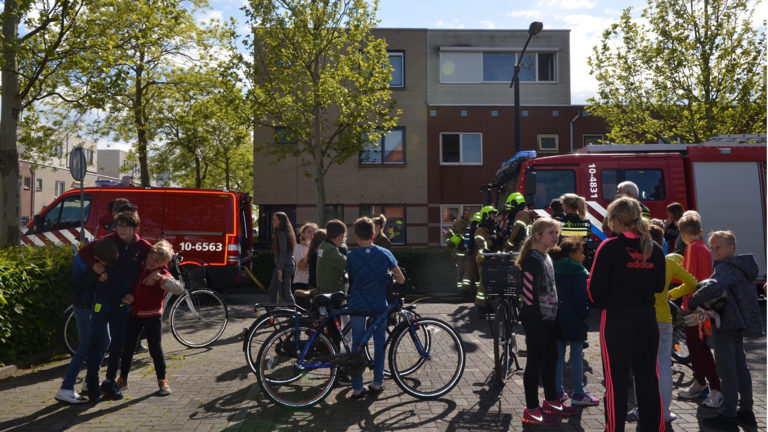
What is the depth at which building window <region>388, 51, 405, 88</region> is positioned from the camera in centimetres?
2312

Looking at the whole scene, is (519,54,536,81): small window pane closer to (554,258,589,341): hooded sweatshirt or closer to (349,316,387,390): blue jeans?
(554,258,589,341): hooded sweatshirt

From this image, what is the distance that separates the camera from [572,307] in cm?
521

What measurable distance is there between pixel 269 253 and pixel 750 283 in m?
11.8

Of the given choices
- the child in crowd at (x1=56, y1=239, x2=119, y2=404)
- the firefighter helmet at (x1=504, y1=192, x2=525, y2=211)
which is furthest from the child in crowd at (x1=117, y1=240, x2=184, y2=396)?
the firefighter helmet at (x1=504, y1=192, x2=525, y2=211)

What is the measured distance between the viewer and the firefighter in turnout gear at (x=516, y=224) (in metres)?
8.95

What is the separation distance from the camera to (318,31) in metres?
16.5

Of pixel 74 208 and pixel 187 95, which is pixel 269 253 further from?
pixel 187 95

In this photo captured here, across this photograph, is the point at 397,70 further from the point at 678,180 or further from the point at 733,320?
the point at 733,320

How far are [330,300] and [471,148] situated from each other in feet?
59.9

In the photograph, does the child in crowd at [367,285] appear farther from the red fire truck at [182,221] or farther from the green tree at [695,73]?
the green tree at [695,73]

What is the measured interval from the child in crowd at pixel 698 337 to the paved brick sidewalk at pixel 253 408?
239mm

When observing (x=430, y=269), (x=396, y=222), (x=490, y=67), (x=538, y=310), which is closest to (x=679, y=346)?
(x=538, y=310)

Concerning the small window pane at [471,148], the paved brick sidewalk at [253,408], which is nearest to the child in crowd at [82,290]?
the paved brick sidewalk at [253,408]

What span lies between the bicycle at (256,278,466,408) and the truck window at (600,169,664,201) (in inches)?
310
